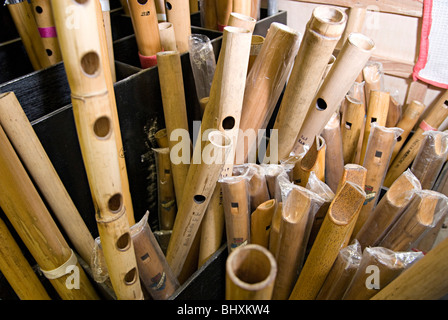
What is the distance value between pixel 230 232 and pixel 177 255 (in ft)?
0.64

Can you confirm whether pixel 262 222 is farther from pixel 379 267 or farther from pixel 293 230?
pixel 379 267

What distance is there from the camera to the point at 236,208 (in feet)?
2.37

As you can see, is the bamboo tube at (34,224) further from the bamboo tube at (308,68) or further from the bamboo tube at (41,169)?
the bamboo tube at (308,68)

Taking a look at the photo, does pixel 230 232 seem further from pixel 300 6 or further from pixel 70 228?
pixel 300 6

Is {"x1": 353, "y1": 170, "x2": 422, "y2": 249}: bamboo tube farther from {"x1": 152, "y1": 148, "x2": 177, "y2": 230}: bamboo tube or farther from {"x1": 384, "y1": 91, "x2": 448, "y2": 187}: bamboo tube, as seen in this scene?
{"x1": 152, "y1": 148, "x2": 177, "y2": 230}: bamboo tube

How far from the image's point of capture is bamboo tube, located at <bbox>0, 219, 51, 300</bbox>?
71 centimetres

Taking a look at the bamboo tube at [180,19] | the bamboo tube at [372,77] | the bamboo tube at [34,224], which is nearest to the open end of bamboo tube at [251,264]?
the bamboo tube at [34,224]

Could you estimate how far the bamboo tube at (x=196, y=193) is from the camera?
62 cm

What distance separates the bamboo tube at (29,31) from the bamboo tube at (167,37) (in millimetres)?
372

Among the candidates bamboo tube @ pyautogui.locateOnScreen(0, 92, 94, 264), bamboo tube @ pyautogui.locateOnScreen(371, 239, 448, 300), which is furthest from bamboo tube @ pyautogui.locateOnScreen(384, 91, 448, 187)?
bamboo tube @ pyautogui.locateOnScreen(0, 92, 94, 264)

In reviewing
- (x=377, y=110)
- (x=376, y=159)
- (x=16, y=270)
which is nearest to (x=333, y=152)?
(x=376, y=159)

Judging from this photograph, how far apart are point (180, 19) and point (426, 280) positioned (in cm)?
90

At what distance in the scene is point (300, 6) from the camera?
1.41 m
